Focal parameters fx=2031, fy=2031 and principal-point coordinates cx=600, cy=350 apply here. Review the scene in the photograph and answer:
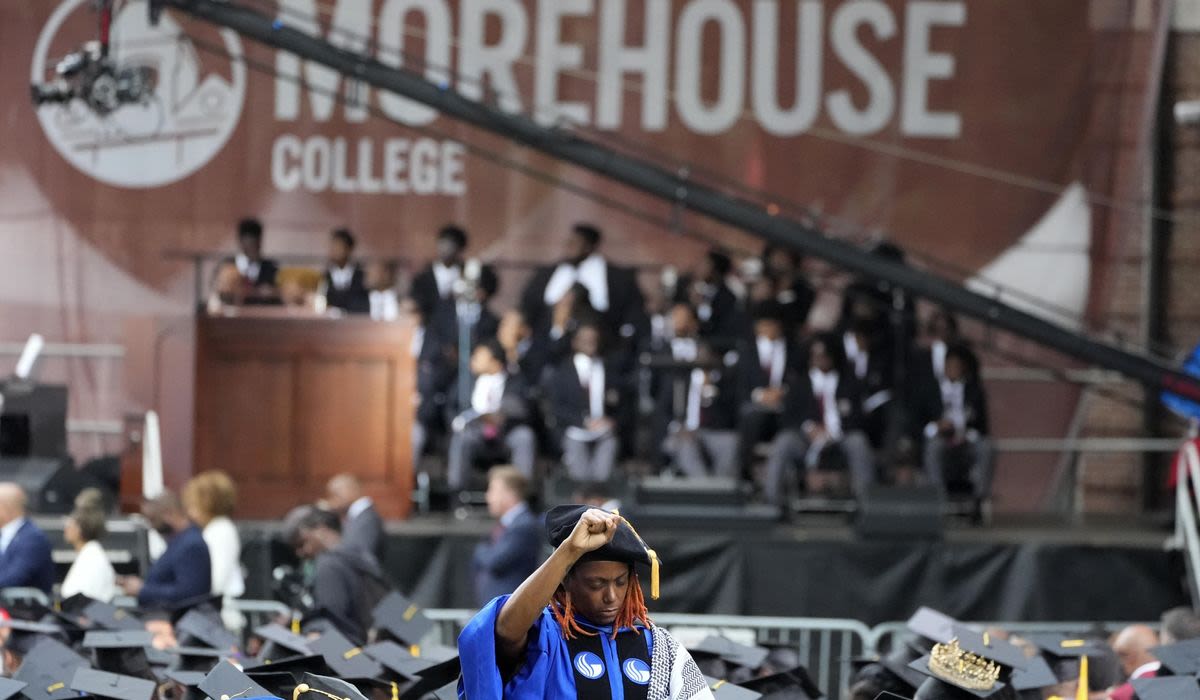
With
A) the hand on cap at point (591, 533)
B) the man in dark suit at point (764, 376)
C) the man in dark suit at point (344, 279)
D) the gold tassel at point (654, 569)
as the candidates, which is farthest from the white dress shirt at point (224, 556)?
the hand on cap at point (591, 533)

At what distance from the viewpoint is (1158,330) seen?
15.0 metres

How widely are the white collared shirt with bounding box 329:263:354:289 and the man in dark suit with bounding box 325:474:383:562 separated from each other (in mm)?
3391

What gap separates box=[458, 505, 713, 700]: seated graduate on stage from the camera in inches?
189

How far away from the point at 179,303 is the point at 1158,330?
286 inches

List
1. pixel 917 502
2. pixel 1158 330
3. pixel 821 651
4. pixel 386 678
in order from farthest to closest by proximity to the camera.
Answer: pixel 1158 330
pixel 917 502
pixel 821 651
pixel 386 678

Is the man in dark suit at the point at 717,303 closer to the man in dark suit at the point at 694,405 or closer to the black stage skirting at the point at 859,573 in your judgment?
the man in dark suit at the point at 694,405

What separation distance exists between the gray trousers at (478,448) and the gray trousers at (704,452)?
918 mm

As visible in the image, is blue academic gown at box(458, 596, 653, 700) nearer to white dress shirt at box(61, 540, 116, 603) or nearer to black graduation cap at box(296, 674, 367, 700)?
black graduation cap at box(296, 674, 367, 700)

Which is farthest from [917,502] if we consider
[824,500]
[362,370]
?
[362,370]

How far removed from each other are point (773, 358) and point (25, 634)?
22.6 feet

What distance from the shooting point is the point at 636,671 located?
492cm

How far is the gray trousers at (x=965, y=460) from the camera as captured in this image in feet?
43.8

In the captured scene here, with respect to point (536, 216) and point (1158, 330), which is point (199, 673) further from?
point (1158, 330)

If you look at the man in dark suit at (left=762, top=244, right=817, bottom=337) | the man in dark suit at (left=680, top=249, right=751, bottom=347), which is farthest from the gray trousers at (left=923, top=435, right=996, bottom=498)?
the man in dark suit at (left=680, top=249, right=751, bottom=347)
